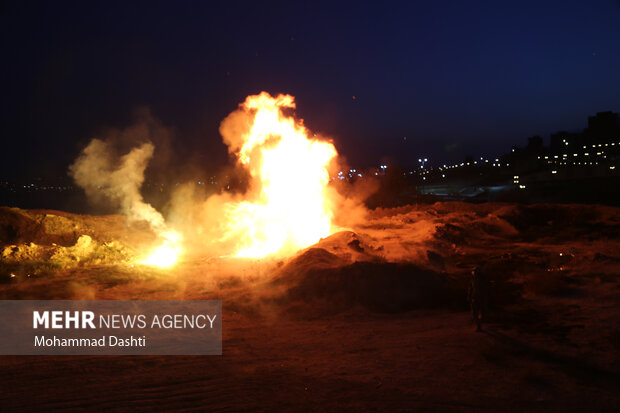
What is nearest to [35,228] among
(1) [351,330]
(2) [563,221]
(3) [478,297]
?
(1) [351,330]

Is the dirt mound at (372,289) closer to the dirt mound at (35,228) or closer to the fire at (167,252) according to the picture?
the fire at (167,252)

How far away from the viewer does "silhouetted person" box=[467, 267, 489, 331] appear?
663 cm

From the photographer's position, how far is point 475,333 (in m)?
6.34

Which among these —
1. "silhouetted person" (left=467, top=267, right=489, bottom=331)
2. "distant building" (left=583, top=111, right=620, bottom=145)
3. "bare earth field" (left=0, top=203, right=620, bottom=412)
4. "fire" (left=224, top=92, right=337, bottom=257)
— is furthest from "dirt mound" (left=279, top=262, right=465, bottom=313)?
"distant building" (left=583, top=111, right=620, bottom=145)

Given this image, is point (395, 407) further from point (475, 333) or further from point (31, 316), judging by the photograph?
point (31, 316)

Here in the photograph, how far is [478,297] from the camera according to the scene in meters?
6.72

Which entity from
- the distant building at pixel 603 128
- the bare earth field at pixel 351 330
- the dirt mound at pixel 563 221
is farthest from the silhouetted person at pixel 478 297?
the distant building at pixel 603 128

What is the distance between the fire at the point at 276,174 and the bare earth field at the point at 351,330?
2.92 m

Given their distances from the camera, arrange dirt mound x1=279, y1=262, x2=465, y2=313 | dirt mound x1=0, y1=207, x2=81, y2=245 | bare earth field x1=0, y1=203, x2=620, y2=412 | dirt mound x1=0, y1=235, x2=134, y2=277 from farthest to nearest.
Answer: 1. dirt mound x1=0, y1=207, x2=81, y2=245
2. dirt mound x1=0, y1=235, x2=134, y2=277
3. dirt mound x1=279, y1=262, x2=465, y2=313
4. bare earth field x1=0, y1=203, x2=620, y2=412

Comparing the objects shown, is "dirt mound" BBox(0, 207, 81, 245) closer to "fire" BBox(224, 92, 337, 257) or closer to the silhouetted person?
"fire" BBox(224, 92, 337, 257)

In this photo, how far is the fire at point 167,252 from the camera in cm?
1265

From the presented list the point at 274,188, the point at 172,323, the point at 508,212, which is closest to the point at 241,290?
the point at 172,323

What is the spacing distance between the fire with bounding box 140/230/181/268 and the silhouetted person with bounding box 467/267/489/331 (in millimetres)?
8778

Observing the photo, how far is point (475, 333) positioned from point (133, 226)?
50.8 feet
